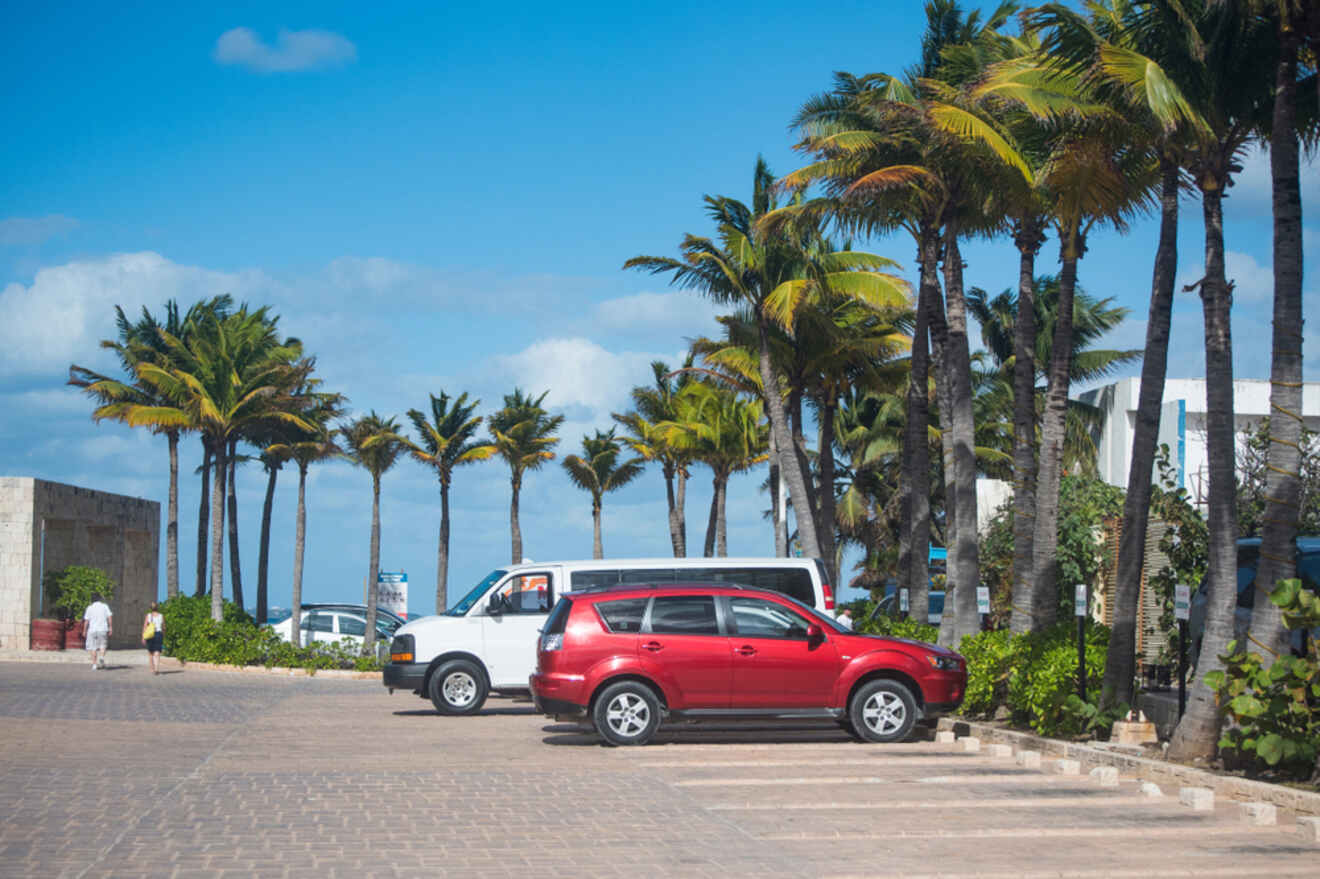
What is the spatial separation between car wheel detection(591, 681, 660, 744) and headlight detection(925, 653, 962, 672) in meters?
3.17

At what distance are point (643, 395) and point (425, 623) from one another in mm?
36383

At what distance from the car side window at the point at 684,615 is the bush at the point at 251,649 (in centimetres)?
1886

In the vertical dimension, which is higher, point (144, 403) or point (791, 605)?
point (144, 403)

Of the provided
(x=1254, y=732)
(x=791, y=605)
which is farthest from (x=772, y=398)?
(x=1254, y=732)

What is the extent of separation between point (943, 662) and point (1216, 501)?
426 centimetres

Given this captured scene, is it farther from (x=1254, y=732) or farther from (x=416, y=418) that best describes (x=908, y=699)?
(x=416, y=418)

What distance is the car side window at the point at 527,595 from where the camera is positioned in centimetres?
1969

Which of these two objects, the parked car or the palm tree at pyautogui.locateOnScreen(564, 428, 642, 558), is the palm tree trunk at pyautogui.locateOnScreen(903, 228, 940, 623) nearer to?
the parked car

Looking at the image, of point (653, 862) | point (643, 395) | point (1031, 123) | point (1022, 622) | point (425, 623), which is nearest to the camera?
point (653, 862)

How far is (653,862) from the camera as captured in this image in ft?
26.5

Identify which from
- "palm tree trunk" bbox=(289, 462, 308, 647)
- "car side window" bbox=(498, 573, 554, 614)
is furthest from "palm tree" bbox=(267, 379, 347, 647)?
"car side window" bbox=(498, 573, 554, 614)

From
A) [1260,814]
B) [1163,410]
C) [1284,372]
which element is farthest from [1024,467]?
[1163,410]

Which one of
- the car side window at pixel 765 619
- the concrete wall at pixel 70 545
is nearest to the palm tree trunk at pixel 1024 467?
the car side window at pixel 765 619

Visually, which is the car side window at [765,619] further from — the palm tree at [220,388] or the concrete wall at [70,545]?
the concrete wall at [70,545]
